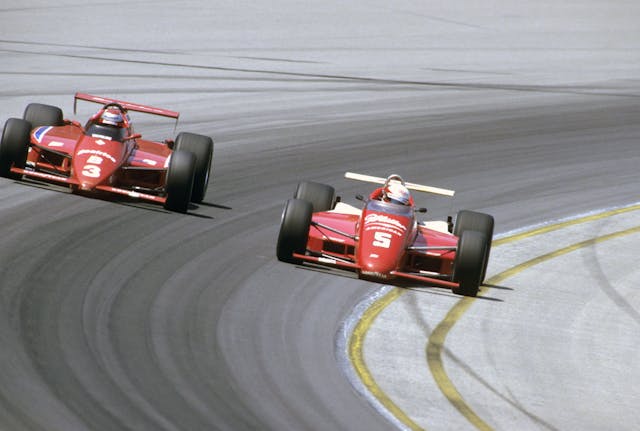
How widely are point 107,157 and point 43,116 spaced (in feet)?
7.07

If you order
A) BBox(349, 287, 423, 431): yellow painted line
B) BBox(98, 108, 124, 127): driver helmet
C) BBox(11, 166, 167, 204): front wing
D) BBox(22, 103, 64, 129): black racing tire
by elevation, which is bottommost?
BBox(349, 287, 423, 431): yellow painted line

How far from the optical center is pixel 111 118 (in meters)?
18.5

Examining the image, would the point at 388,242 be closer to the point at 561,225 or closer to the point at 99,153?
the point at 99,153

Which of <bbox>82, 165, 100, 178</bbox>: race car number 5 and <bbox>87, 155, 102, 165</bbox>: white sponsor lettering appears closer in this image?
<bbox>82, 165, 100, 178</bbox>: race car number 5

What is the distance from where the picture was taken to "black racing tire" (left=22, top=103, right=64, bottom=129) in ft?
63.8

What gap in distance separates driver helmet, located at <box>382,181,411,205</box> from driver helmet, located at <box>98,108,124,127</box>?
13.6ft

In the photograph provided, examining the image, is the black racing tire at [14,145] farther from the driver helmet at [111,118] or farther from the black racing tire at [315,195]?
the black racing tire at [315,195]

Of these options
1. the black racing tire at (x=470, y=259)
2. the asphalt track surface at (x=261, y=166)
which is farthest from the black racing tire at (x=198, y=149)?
the black racing tire at (x=470, y=259)

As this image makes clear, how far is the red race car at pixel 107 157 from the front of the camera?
1767 cm

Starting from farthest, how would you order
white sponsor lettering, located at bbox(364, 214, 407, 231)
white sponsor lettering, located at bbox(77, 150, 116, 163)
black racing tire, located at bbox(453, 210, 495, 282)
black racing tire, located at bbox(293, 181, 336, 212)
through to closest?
white sponsor lettering, located at bbox(77, 150, 116, 163) → black racing tire, located at bbox(293, 181, 336, 212) → black racing tire, located at bbox(453, 210, 495, 282) → white sponsor lettering, located at bbox(364, 214, 407, 231)

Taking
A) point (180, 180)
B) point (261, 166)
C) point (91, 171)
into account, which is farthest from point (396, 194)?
point (261, 166)

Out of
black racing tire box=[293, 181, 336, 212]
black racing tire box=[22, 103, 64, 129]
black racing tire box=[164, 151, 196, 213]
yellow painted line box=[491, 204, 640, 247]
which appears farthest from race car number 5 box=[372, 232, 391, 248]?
black racing tire box=[22, 103, 64, 129]

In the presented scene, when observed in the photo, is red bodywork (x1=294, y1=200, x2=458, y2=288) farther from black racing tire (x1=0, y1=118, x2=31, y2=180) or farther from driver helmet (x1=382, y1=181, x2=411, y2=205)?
black racing tire (x1=0, y1=118, x2=31, y2=180)

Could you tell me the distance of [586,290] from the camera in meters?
17.0
